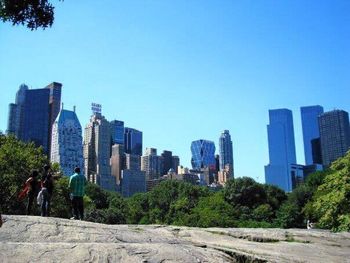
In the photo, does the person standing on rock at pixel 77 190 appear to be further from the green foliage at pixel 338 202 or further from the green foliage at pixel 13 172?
the green foliage at pixel 13 172

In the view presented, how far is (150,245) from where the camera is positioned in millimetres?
11125

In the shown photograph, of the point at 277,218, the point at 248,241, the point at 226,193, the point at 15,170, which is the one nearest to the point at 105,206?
the point at 226,193

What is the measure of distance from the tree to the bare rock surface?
15.7 ft

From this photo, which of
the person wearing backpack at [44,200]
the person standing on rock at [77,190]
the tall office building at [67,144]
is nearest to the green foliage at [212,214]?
the person standing on rock at [77,190]

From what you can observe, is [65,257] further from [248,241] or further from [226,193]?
[226,193]

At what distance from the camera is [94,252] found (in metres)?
10.1

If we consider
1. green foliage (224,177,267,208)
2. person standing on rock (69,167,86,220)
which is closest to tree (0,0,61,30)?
person standing on rock (69,167,86,220)

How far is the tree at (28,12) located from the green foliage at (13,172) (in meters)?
28.0

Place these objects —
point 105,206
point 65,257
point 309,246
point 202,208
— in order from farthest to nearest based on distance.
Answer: point 105,206 < point 202,208 < point 309,246 < point 65,257

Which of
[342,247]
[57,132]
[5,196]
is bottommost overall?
[342,247]

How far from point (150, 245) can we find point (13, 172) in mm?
28306

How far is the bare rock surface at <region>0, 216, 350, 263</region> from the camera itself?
9.92 m

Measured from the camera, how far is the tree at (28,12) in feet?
25.7

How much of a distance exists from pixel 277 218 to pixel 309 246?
64.4 metres
